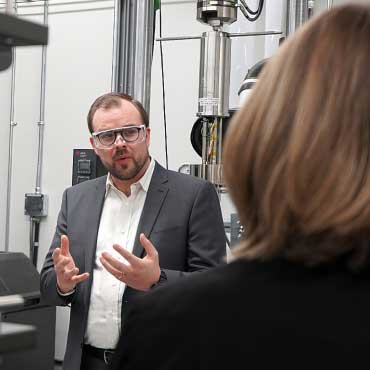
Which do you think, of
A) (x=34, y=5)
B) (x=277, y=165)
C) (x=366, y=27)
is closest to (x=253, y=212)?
(x=277, y=165)

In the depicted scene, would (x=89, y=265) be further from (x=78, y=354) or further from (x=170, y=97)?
(x=170, y=97)

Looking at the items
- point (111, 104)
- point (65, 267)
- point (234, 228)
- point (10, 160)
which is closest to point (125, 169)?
point (111, 104)

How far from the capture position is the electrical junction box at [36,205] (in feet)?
15.3

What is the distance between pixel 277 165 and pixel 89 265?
1.55 meters

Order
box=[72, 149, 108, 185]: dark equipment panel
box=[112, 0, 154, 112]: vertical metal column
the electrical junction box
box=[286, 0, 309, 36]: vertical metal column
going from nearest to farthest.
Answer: box=[112, 0, 154, 112]: vertical metal column → box=[286, 0, 309, 36]: vertical metal column → box=[72, 149, 108, 185]: dark equipment panel → the electrical junction box

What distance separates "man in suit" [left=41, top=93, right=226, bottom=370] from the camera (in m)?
2.21

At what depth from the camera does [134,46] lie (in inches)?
109

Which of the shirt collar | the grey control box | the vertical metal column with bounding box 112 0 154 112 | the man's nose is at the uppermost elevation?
the vertical metal column with bounding box 112 0 154 112

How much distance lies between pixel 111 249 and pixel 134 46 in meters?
0.84

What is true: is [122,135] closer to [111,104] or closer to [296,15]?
[111,104]

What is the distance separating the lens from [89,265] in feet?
7.44

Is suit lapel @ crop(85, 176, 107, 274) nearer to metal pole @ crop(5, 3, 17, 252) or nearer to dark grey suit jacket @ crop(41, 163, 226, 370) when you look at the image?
dark grey suit jacket @ crop(41, 163, 226, 370)

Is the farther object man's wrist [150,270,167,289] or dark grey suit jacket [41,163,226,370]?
dark grey suit jacket [41,163,226,370]

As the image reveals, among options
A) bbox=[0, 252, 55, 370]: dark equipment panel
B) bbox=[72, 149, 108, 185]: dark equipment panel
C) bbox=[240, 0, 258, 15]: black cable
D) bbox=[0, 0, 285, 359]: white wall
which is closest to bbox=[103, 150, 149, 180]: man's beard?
bbox=[240, 0, 258, 15]: black cable
